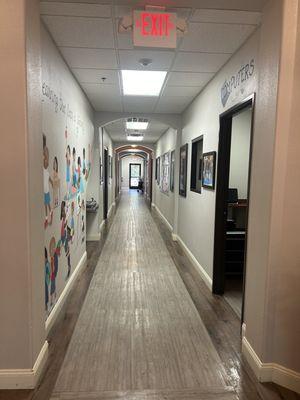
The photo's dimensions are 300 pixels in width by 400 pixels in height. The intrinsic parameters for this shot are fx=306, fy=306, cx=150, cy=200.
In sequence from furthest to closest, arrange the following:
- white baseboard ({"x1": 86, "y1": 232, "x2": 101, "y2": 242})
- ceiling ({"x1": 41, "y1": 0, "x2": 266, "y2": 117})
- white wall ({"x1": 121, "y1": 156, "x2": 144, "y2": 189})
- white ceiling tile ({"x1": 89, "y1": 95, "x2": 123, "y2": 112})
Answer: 1. white wall ({"x1": 121, "y1": 156, "x2": 144, "y2": 189})
2. white baseboard ({"x1": 86, "y1": 232, "x2": 101, "y2": 242})
3. white ceiling tile ({"x1": 89, "y1": 95, "x2": 123, "y2": 112})
4. ceiling ({"x1": 41, "y1": 0, "x2": 266, "y2": 117})

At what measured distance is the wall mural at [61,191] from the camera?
2816mm

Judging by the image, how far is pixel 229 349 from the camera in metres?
2.63

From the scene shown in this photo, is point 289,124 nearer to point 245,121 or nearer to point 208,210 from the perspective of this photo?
point 208,210

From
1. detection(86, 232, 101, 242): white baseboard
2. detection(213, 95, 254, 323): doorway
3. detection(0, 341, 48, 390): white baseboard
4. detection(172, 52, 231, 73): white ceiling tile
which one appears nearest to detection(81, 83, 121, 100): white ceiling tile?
detection(172, 52, 231, 73): white ceiling tile

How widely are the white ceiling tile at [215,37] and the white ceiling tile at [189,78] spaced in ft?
2.51

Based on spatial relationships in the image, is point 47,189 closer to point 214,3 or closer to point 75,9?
point 75,9

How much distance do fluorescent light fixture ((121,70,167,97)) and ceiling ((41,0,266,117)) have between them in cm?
12

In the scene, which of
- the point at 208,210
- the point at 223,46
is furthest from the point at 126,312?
the point at 223,46

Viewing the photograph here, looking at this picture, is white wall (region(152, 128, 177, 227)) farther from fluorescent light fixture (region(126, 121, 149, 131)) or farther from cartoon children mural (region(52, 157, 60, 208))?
cartoon children mural (region(52, 157, 60, 208))

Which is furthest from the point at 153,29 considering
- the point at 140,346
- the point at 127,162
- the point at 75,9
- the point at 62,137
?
the point at 127,162

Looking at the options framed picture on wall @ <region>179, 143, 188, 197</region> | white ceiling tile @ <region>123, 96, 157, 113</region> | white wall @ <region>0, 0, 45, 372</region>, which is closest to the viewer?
white wall @ <region>0, 0, 45, 372</region>

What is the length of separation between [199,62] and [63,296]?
3.09 meters

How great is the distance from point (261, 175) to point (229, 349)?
1.52 metres

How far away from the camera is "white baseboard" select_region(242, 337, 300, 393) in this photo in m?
2.15
